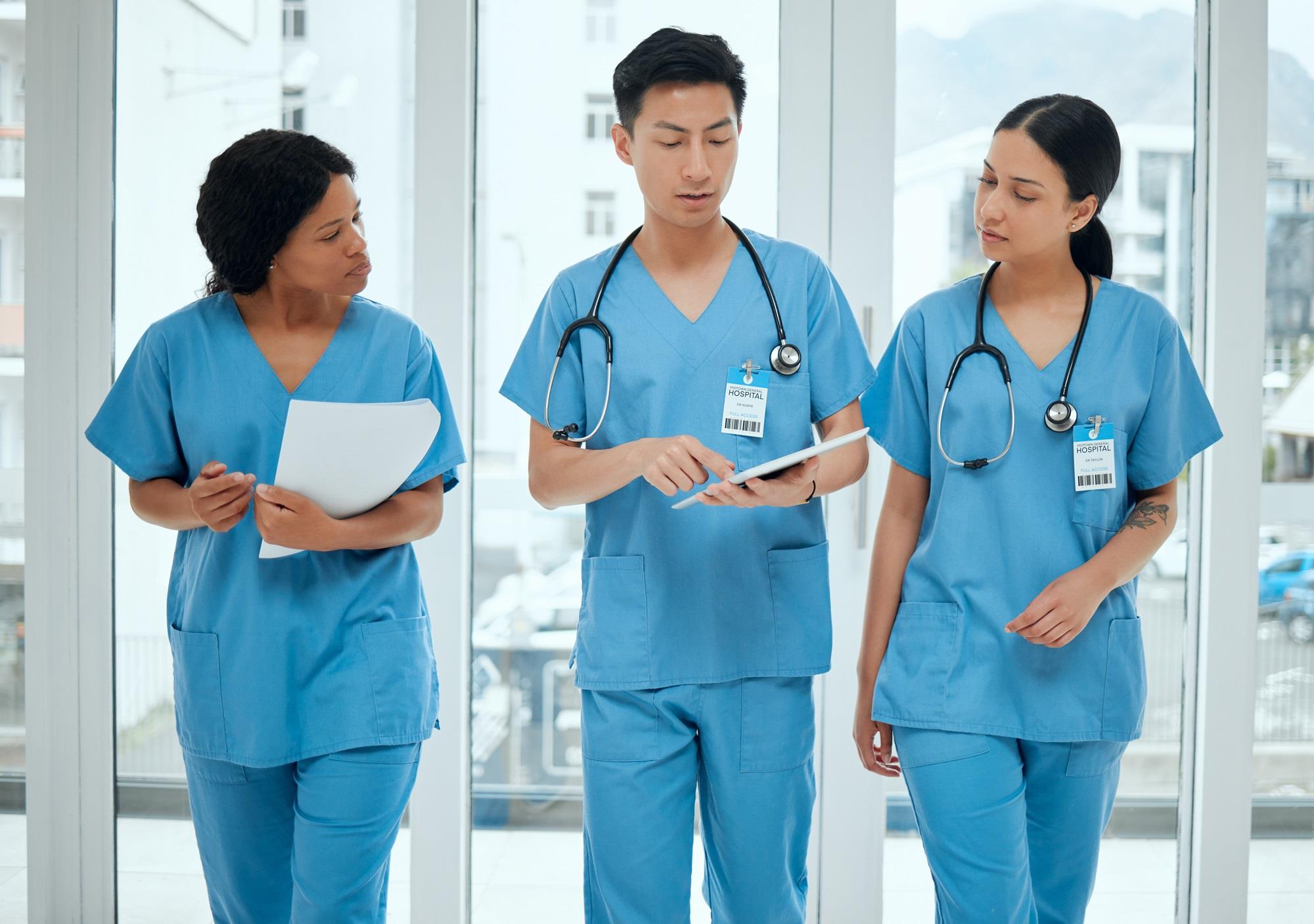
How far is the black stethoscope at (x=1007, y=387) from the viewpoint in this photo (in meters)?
1.41

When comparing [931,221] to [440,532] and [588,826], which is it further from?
[588,826]

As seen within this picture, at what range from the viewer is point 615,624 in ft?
4.83

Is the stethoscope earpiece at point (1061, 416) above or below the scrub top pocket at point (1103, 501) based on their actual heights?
above

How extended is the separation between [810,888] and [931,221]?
4.67 ft

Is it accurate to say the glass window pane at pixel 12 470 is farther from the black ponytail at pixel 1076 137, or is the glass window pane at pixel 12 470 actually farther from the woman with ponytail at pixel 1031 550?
the black ponytail at pixel 1076 137

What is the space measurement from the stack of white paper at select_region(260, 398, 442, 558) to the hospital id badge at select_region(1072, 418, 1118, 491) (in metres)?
0.88

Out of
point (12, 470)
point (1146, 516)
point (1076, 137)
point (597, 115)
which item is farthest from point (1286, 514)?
point (12, 470)

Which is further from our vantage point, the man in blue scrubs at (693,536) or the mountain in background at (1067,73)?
the mountain in background at (1067,73)

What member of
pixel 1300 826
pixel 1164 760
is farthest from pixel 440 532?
pixel 1300 826

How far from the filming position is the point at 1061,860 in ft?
4.78

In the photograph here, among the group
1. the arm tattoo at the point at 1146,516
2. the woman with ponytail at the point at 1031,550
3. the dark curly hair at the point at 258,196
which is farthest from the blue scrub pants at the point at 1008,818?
the dark curly hair at the point at 258,196

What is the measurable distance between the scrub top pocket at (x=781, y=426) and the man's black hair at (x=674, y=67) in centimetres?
38

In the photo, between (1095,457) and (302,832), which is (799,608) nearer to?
(1095,457)

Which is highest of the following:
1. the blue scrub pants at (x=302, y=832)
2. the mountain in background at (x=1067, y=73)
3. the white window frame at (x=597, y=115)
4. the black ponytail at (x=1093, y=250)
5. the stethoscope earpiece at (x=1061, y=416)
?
the mountain in background at (x=1067, y=73)
